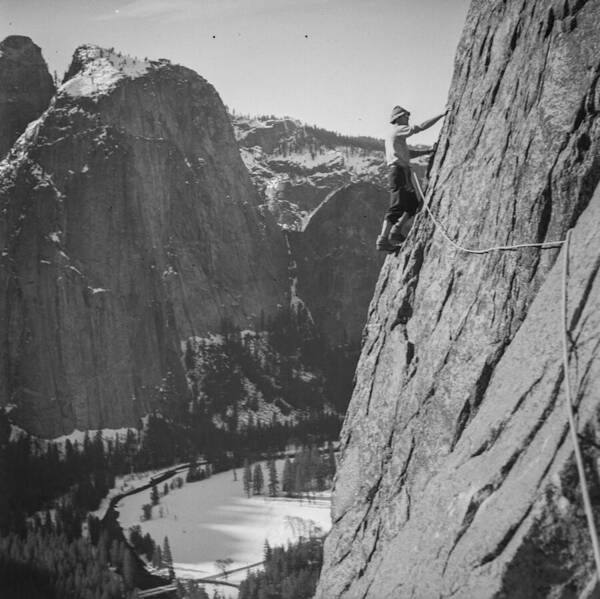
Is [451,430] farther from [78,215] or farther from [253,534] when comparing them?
[78,215]

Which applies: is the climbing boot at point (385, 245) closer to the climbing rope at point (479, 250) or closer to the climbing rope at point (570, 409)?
the climbing rope at point (479, 250)

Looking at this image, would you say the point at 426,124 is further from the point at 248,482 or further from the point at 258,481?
the point at 258,481

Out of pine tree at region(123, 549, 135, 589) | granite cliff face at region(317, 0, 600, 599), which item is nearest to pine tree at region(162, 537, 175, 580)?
pine tree at region(123, 549, 135, 589)

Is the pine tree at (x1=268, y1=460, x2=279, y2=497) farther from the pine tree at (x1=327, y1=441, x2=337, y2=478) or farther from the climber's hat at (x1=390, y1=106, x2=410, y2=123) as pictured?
the climber's hat at (x1=390, y1=106, x2=410, y2=123)

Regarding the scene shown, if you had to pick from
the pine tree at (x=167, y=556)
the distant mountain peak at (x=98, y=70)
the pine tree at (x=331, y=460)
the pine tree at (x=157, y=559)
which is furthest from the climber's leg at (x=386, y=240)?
the distant mountain peak at (x=98, y=70)

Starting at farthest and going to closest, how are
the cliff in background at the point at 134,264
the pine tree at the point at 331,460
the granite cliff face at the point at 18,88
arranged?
the granite cliff face at the point at 18,88, the cliff in background at the point at 134,264, the pine tree at the point at 331,460

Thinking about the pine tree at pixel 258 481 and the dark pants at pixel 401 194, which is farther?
the pine tree at pixel 258 481
